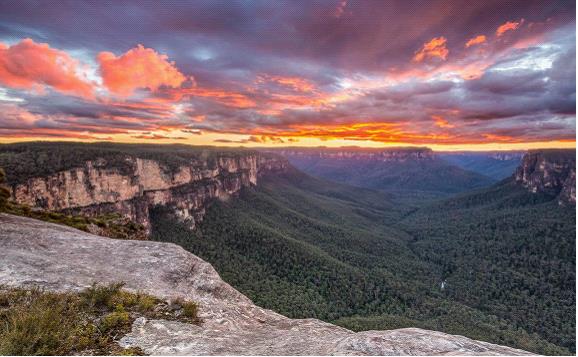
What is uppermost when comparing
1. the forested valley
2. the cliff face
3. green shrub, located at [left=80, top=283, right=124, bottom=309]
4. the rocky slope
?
green shrub, located at [left=80, top=283, right=124, bottom=309]

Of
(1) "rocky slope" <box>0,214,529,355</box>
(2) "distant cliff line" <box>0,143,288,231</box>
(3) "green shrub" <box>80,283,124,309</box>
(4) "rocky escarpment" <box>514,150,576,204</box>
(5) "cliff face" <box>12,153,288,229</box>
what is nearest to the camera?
(1) "rocky slope" <box>0,214,529,355</box>

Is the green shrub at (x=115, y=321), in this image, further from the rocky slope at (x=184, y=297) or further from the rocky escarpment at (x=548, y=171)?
the rocky escarpment at (x=548, y=171)

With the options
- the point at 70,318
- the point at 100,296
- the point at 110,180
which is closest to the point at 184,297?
the point at 100,296

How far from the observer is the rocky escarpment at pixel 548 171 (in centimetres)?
17412

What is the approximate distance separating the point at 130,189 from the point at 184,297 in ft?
280

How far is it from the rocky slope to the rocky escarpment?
8202 inches

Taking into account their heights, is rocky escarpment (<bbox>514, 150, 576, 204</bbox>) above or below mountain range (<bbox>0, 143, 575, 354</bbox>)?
above

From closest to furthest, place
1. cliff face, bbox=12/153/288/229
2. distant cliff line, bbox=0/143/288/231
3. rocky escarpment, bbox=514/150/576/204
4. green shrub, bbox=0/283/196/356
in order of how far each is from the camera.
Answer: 1. green shrub, bbox=0/283/196/356
2. distant cliff line, bbox=0/143/288/231
3. cliff face, bbox=12/153/288/229
4. rocky escarpment, bbox=514/150/576/204

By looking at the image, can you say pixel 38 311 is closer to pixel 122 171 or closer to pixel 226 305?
pixel 226 305

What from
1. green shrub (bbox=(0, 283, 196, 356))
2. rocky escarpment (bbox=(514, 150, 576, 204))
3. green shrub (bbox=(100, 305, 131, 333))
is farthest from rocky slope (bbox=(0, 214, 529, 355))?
rocky escarpment (bbox=(514, 150, 576, 204))

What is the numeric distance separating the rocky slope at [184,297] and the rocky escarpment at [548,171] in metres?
208

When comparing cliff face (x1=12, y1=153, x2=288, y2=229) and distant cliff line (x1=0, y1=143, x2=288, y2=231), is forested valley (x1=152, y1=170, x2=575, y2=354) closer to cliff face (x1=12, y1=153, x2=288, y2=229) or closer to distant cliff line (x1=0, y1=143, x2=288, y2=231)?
cliff face (x1=12, y1=153, x2=288, y2=229)

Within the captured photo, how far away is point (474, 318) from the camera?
68.0 metres

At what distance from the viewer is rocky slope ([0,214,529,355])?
5867mm
